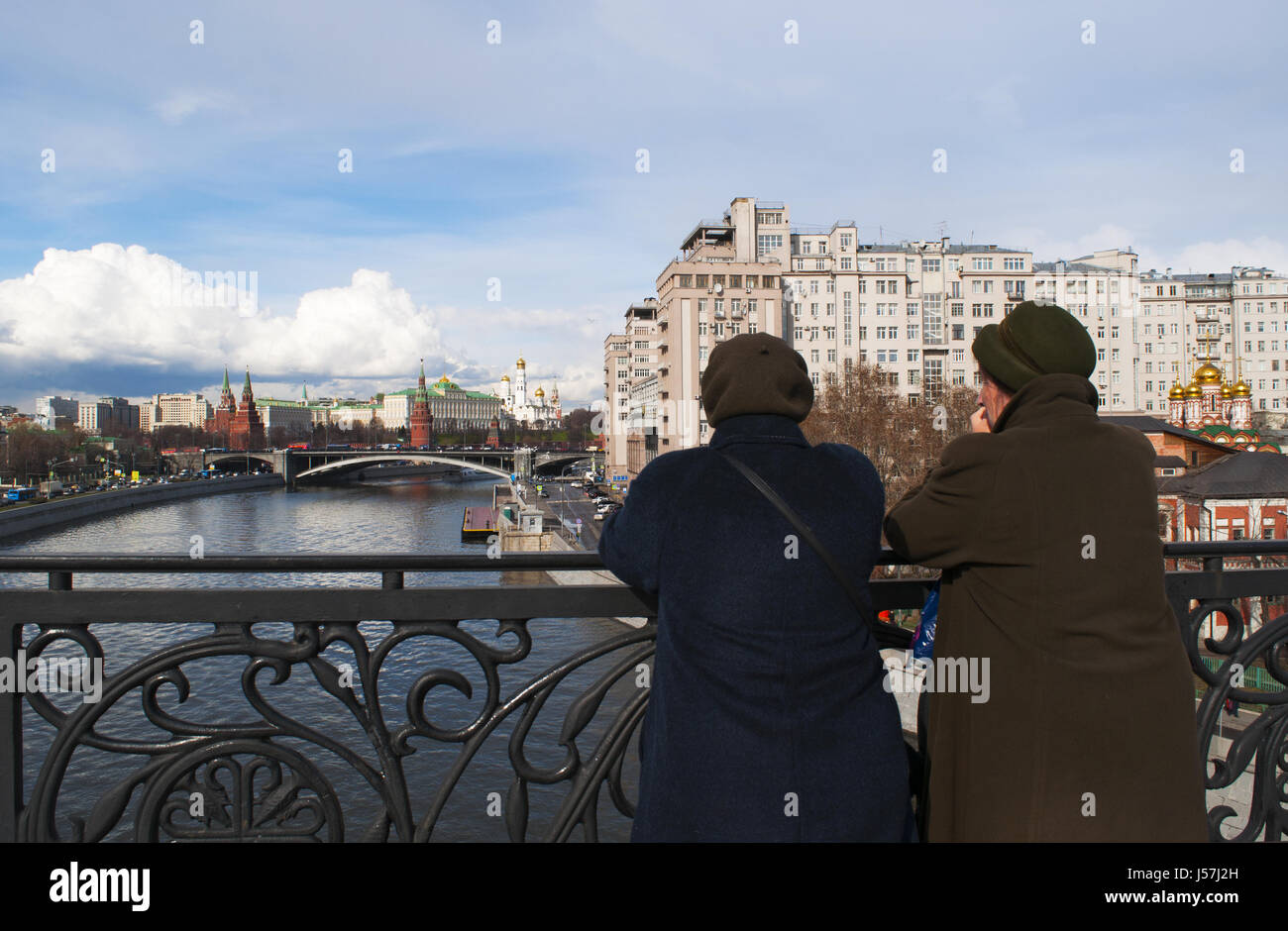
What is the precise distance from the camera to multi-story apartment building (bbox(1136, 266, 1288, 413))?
262 ft

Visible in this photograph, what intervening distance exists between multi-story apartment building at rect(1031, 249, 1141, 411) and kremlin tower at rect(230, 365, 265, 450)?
97.2 metres

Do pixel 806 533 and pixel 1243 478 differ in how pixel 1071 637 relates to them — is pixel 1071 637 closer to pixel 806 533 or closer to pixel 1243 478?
pixel 806 533

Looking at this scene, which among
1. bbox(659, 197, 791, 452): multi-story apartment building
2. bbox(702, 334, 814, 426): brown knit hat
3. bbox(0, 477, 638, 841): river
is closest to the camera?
bbox(702, 334, 814, 426): brown knit hat

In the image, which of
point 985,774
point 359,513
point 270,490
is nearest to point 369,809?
point 985,774

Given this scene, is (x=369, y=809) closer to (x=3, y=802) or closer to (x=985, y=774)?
(x=3, y=802)

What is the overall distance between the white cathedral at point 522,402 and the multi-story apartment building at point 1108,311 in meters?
100

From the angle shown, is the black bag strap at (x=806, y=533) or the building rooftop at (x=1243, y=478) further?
the building rooftop at (x=1243, y=478)

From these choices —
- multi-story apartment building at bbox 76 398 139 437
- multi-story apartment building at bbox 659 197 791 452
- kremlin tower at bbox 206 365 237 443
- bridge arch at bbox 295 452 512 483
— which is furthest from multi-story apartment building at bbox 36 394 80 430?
multi-story apartment building at bbox 659 197 791 452

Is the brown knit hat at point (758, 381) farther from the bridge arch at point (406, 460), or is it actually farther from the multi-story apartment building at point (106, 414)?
the multi-story apartment building at point (106, 414)

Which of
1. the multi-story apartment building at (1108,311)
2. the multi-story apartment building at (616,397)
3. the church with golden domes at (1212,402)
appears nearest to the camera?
the church with golden domes at (1212,402)

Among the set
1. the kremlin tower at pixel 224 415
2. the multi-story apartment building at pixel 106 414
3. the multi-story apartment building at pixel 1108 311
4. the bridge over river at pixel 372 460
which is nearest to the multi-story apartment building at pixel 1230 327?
the multi-story apartment building at pixel 1108 311

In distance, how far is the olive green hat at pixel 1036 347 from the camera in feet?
6.47

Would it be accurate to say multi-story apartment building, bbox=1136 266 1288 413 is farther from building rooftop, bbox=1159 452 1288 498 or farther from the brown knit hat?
the brown knit hat

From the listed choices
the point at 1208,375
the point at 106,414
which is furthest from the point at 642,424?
the point at 106,414
